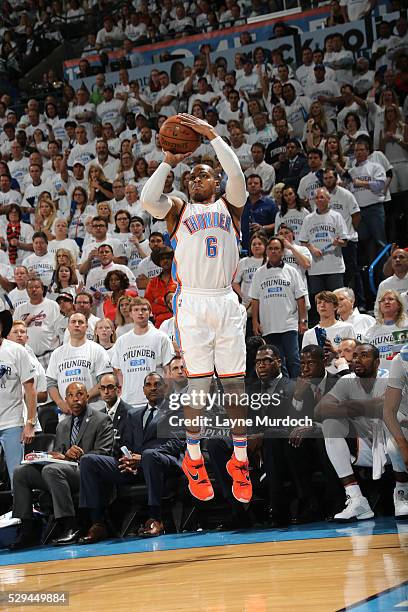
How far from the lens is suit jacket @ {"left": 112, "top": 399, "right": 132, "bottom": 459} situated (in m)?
9.39

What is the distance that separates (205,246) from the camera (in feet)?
19.6

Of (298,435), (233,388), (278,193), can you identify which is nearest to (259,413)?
(298,435)

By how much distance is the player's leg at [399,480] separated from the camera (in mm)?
7863

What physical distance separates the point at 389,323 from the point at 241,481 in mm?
3536

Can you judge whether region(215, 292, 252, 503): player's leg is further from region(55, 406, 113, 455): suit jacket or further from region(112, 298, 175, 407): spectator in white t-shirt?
region(112, 298, 175, 407): spectator in white t-shirt

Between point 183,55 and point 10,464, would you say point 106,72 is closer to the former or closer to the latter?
point 183,55

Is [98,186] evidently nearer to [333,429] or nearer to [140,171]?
[140,171]

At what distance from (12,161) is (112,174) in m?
2.40

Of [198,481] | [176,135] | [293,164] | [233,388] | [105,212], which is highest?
[293,164]

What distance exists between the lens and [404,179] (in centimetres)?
1286

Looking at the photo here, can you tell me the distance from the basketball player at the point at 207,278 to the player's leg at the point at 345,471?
87.0 inches

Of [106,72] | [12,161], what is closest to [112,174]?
[12,161]

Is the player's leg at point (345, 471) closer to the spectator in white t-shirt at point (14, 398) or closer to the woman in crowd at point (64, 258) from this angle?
the spectator in white t-shirt at point (14, 398)

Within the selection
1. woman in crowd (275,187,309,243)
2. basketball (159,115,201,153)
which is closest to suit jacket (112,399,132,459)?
woman in crowd (275,187,309,243)
